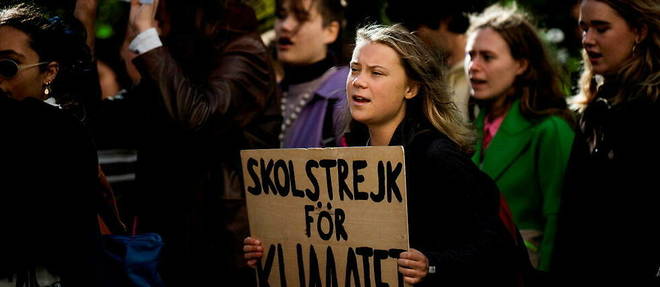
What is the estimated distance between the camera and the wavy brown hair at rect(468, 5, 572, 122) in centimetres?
508

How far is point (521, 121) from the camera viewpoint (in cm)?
498

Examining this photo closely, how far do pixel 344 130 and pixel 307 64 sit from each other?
152 cm

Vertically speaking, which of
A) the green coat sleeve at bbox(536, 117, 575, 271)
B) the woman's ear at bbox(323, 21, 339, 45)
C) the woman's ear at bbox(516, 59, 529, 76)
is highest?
the woman's ear at bbox(323, 21, 339, 45)

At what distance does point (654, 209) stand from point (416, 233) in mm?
1219

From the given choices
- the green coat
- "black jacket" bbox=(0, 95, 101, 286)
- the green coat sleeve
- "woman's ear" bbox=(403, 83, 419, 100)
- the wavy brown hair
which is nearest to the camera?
"black jacket" bbox=(0, 95, 101, 286)

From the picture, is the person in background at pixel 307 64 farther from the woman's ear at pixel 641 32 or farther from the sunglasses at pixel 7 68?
the sunglasses at pixel 7 68

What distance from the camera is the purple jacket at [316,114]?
5.12 metres

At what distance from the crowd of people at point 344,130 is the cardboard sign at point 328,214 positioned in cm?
11

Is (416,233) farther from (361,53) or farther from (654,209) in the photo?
(654,209)

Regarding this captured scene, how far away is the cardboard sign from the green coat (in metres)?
1.75

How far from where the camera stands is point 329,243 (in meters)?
3.33

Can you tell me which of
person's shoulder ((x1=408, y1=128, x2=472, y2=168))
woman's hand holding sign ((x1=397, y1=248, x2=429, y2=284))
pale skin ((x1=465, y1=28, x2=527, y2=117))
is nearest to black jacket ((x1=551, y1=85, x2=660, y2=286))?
pale skin ((x1=465, y1=28, x2=527, y2=117))

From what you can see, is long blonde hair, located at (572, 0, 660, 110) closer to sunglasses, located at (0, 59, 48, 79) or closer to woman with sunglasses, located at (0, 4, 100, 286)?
woman with sunglasses, located at (0, 4, 100, 286)

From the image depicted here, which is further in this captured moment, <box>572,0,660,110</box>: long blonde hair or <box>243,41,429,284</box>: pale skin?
<box>572,0,660,110</box>: long blonde hair
